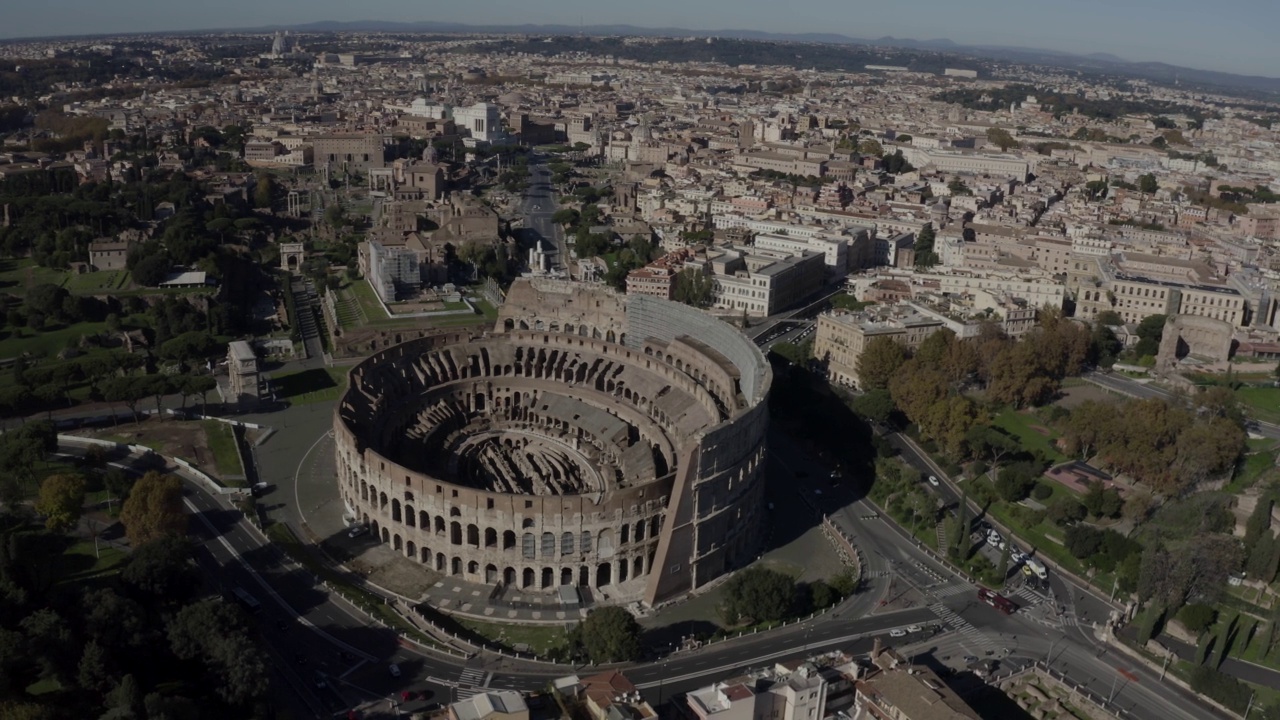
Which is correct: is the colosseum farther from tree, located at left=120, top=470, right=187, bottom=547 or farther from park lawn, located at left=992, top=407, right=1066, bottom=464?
park lawn, located at left=992, top=407, right=1066, bottom=464

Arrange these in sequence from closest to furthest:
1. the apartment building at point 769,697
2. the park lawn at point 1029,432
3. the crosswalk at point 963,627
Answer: the apartment building at point 769,697, the crosswalk at point 963,627, the park lawn at point 1029,432

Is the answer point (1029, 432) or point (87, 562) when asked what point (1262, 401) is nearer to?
point (1029, 432)

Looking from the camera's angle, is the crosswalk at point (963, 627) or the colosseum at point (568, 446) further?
the colosseum at point (568, 446)

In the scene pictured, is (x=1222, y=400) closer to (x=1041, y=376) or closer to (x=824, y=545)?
(x=1041, y=376)

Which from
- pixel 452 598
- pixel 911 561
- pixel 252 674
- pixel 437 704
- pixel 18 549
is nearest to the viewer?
pixel 252 674

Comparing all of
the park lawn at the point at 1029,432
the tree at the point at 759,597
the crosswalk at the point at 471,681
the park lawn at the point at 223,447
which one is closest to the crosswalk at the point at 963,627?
the tree at the point at 759,597

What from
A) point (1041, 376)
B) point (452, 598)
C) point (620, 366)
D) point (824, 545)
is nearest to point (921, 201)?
point (1041, 376)

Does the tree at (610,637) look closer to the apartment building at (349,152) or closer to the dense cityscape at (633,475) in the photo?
the dense cityscape at (633,475)

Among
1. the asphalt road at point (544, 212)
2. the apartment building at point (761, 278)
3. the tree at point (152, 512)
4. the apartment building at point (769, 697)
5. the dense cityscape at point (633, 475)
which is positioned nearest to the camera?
the apartment building at point (769, 697)
